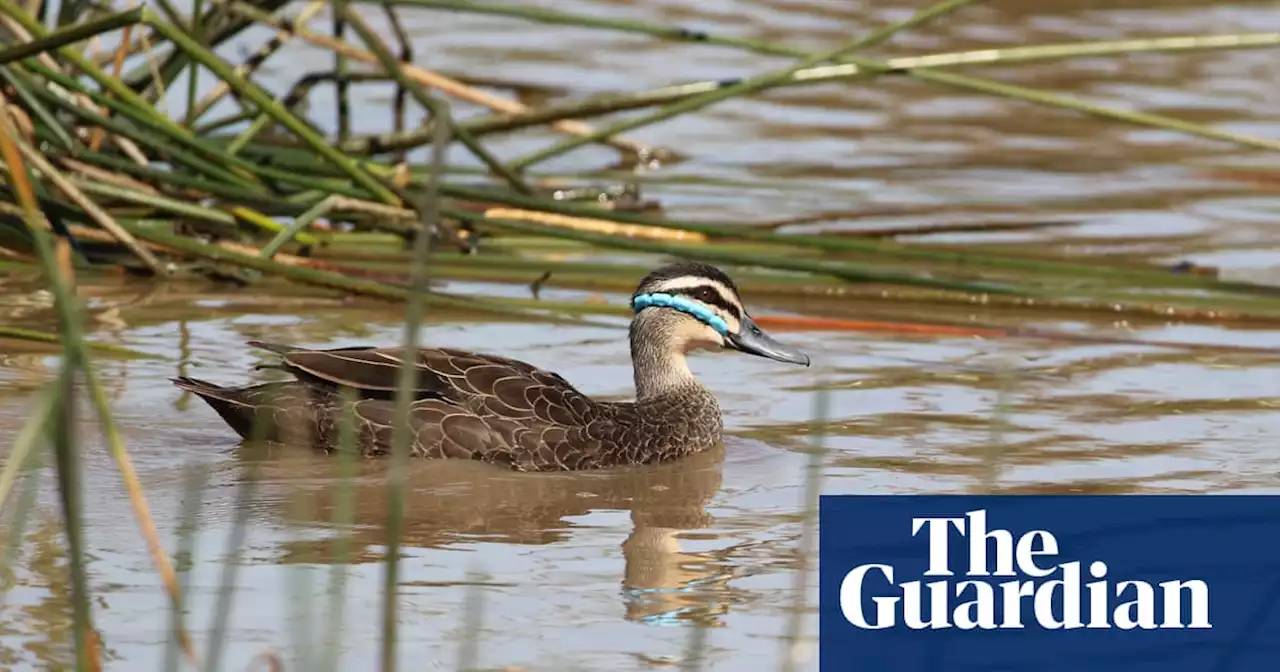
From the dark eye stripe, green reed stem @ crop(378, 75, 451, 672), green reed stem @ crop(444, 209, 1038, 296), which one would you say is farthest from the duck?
green reed stem @ crop(378, 75, 451, 672)

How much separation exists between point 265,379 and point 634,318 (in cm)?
146

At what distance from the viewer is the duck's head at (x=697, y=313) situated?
8.34m

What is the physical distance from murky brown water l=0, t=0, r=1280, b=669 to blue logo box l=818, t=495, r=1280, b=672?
0.21 meters

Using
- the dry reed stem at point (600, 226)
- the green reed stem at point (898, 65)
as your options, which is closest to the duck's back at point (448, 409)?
the green reed stem at point (898, 65)

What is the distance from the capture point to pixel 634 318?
27.9ft

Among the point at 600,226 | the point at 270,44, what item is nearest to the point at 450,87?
the point at 270,44

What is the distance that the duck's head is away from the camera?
27.4 ft

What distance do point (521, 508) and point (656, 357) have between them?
134cm

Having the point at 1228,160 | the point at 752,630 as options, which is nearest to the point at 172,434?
the point at 752,630

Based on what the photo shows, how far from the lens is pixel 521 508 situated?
7309 mm

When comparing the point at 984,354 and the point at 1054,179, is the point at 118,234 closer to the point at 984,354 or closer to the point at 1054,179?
the point at 984,354

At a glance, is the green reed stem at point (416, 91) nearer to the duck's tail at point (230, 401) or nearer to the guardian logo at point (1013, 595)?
the duck's tail at point (230, 401)

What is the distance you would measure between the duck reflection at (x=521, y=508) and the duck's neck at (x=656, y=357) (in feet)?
1.34

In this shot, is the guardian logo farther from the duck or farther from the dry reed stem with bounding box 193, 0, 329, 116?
the dry reed stem with bounding box 193, 0, 329, 116
